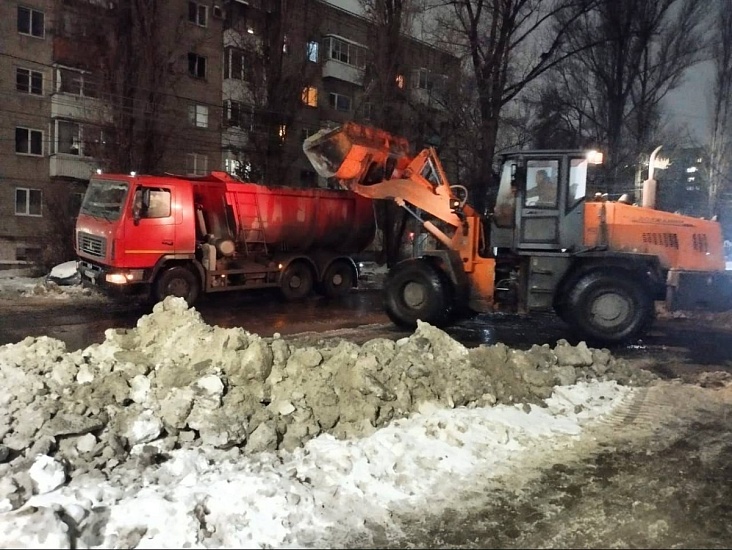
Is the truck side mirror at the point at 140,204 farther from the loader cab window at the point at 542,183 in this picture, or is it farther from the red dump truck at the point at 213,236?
the loader cab window at the point at 542,183

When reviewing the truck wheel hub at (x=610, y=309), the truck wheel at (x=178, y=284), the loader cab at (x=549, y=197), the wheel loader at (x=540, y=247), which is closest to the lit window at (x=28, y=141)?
the truck wheel at (x=178, y=284)

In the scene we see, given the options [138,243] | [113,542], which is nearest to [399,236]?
[138,243]

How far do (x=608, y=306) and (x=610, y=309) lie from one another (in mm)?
57

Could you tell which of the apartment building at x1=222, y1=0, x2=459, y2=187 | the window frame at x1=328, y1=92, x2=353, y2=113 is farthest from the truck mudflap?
the window frame at x1=328, y1=92, x2=353, y2=113

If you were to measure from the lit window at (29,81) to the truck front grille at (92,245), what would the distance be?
716 inches

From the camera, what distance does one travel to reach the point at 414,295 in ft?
38.3

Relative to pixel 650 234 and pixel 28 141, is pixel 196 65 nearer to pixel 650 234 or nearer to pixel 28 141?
pixel 28 141

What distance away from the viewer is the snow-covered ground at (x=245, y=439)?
3.93 meters

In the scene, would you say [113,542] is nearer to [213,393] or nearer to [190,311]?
[213,393]

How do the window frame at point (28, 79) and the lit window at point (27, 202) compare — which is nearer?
the window frame at point (28, 79)

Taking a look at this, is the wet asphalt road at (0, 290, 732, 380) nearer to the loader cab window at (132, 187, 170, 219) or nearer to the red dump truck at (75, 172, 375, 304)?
the red dump truck at (75, 172, 375, 304)

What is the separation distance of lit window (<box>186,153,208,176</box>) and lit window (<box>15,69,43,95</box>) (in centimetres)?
676

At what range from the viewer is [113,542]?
3.66 m

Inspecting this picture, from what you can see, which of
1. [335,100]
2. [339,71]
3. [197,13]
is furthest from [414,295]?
[335,100]
